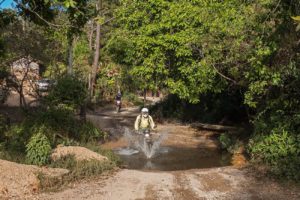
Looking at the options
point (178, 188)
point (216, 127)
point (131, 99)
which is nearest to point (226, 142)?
point (216, 127)

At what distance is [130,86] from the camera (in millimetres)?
39375

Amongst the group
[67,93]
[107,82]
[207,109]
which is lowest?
[207,109]

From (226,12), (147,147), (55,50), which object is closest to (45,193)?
(147,147)

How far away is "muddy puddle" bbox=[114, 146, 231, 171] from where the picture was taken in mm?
13469

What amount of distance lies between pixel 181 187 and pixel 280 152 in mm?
3336

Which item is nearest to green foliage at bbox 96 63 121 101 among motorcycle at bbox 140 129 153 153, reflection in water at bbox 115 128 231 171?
reflection in water at bbox 115 128 231 171

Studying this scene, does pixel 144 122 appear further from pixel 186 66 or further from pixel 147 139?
pixel 186 66

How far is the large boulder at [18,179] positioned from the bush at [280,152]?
5.75 metres

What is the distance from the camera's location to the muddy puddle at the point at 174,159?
13469mm

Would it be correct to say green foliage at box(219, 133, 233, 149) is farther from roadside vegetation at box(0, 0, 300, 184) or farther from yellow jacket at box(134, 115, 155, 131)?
yellow jacket at box(134, 115, 155, 131)

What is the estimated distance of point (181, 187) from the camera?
952 centimetres

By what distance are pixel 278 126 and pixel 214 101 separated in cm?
1165

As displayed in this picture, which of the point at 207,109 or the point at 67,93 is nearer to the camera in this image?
the point at 67,93

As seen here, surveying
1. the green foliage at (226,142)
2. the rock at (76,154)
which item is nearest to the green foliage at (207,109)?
the green foliage at (226,142)
